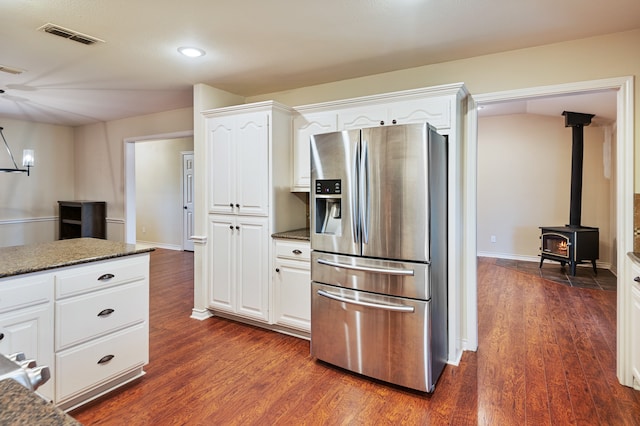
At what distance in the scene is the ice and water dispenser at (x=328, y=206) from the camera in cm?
259

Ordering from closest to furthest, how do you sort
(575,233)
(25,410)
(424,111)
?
(25,410) < (424,111) < (575,233)

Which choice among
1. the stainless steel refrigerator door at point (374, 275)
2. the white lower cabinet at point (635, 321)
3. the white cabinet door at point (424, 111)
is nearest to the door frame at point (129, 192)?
the stainless steel refrigerator door at point (374, 275)

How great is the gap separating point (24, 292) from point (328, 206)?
187cm

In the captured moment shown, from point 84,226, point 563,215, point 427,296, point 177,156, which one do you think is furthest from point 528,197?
point 84,226

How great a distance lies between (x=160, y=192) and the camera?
25.3 feet

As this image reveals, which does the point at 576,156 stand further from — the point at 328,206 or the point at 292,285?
the point at 292,285

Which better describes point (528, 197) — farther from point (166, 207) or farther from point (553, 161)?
point (166, 207)

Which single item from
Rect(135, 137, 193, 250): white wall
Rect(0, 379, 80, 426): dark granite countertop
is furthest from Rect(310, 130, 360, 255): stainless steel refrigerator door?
Rect(135, 137, 193, 250): white wall

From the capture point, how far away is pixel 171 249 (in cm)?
753

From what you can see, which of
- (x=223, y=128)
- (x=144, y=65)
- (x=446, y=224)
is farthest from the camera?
(x=223, y=128)

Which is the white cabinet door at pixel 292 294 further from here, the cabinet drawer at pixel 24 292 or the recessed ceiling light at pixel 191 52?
the recessed ceiling light at pixel 191 52

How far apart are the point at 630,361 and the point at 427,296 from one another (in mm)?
1406

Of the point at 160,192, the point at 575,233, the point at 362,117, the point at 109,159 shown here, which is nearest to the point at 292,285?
the point at 362,117

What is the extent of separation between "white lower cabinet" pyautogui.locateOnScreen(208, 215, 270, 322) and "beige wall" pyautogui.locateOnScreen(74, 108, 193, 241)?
8.00ft
